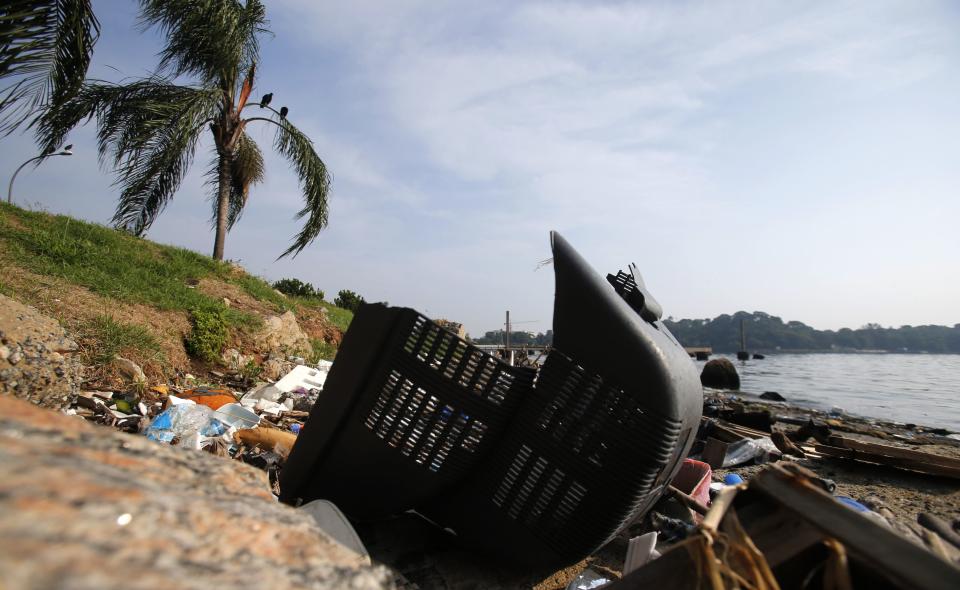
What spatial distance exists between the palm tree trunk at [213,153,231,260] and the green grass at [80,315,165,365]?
5.64 meters

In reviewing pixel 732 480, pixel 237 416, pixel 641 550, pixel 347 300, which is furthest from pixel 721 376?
pixel 641 550

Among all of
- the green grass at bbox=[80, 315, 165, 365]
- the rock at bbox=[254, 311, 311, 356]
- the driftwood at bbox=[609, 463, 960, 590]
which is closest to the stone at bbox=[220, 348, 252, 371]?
the rock at bbox=[254, 311, 311, 356]

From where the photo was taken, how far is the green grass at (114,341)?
4.34 m

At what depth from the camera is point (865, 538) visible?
809 mm

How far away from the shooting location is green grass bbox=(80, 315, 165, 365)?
14.3 ft

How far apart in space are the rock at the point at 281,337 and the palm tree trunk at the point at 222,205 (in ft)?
11.2

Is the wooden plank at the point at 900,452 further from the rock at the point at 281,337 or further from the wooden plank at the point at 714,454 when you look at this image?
the rock at the point at 281,337

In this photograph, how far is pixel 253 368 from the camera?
6.10 meters

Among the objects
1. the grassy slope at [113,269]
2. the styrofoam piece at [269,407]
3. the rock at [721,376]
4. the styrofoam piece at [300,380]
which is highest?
Result: the grassy slope at [113,269]

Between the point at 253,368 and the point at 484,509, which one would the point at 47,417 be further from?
the point at 253,368

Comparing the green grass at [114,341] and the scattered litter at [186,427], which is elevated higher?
the green grass at [114,341]

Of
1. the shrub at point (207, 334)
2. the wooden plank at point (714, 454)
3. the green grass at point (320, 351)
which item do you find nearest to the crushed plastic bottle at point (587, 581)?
the wooden plank at point (714, 454)

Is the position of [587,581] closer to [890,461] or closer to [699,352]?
[890,461]

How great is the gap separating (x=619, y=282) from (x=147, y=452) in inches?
73.9
